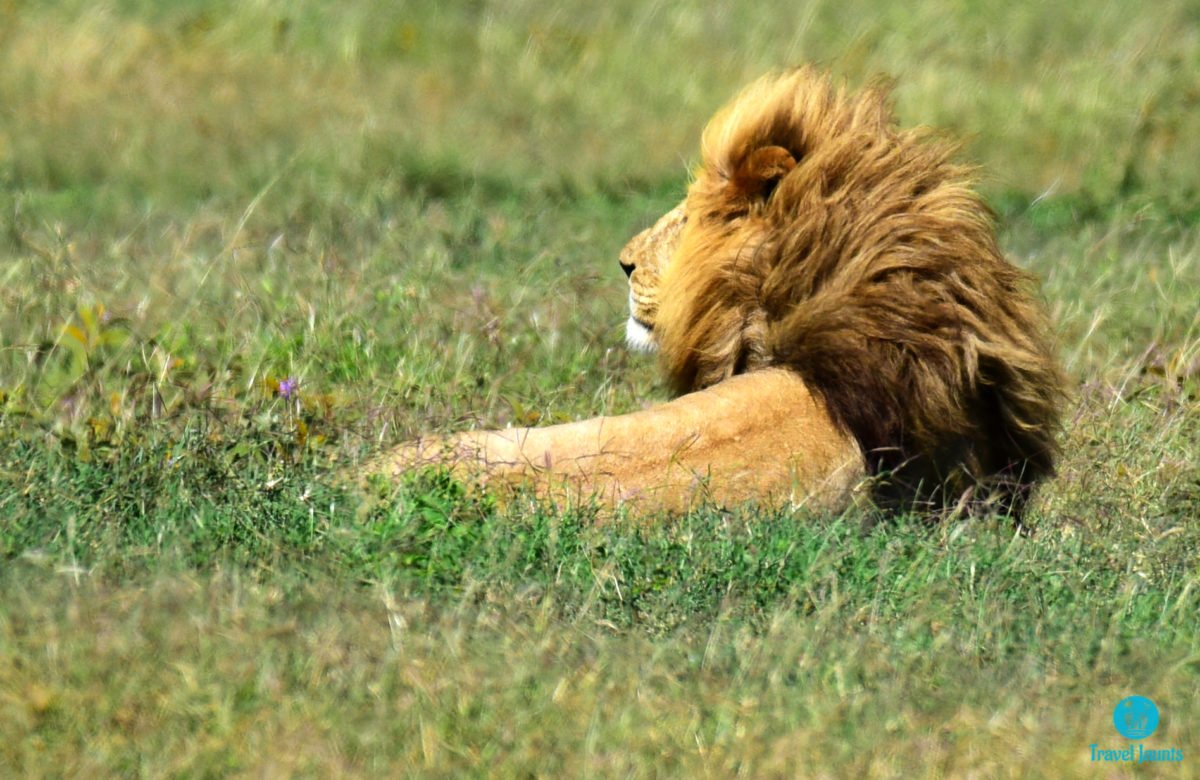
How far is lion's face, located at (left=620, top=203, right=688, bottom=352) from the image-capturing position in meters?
4.50

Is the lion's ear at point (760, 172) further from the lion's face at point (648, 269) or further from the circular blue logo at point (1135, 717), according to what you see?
the circular blue logo at point (1135, 717)

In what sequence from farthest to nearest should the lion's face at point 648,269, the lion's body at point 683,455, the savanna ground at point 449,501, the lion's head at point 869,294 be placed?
the lion's face at point 648,269, the lion's head at point 869,294, the lion's body at point 683,455, the savanna ground at point 449,501

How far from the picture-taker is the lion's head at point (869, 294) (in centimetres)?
369

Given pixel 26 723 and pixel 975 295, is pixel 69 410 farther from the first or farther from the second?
pixel 975 295

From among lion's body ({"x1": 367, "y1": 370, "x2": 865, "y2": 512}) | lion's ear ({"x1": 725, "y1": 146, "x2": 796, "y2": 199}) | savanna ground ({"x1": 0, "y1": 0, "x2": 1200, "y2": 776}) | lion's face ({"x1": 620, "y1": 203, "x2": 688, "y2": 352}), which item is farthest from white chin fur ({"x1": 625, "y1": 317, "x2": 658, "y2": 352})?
lion's body ({"x1": 367, "y1": 370, "x2": 865, "y2": 512})

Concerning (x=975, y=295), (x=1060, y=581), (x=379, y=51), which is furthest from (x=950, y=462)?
(x=379, y=51)

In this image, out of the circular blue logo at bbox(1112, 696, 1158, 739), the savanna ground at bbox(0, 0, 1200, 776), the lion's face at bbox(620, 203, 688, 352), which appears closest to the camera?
the savanna ground at bbox(0, 0, 1200, 776)

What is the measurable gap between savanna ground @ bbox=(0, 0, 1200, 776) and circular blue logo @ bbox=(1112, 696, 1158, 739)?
0.11ft

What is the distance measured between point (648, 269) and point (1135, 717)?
2313 mm

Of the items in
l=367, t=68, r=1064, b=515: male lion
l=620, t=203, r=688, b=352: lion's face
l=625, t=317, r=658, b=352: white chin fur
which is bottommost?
l=625, t=317, r=658, b=352: white chin fur

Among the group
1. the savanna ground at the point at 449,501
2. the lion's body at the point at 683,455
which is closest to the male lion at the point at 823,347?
the lion's body at the point at 683,455

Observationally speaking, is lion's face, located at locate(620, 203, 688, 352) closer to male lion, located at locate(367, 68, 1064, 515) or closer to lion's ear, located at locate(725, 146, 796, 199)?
male lion, located at locate(367, 68, 1064, 515)

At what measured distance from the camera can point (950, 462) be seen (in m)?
3.88

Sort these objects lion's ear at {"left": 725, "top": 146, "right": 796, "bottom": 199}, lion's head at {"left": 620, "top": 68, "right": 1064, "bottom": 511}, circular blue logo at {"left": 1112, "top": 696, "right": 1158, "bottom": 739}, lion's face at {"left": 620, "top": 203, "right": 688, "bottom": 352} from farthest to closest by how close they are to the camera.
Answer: lion's face at {"left": 620, "top": 203, "right": 688, "bottom": 352} → lion's ear at {"left": 725, "top": 146, "right": 796, "bottom": 199} → lion's head at {"left": 620, "top": 68, "right": 1064, "bottom": 511} → circular blue logo at {"left": 1112, "top": 696, "right": 1158, "bottom": 739}
